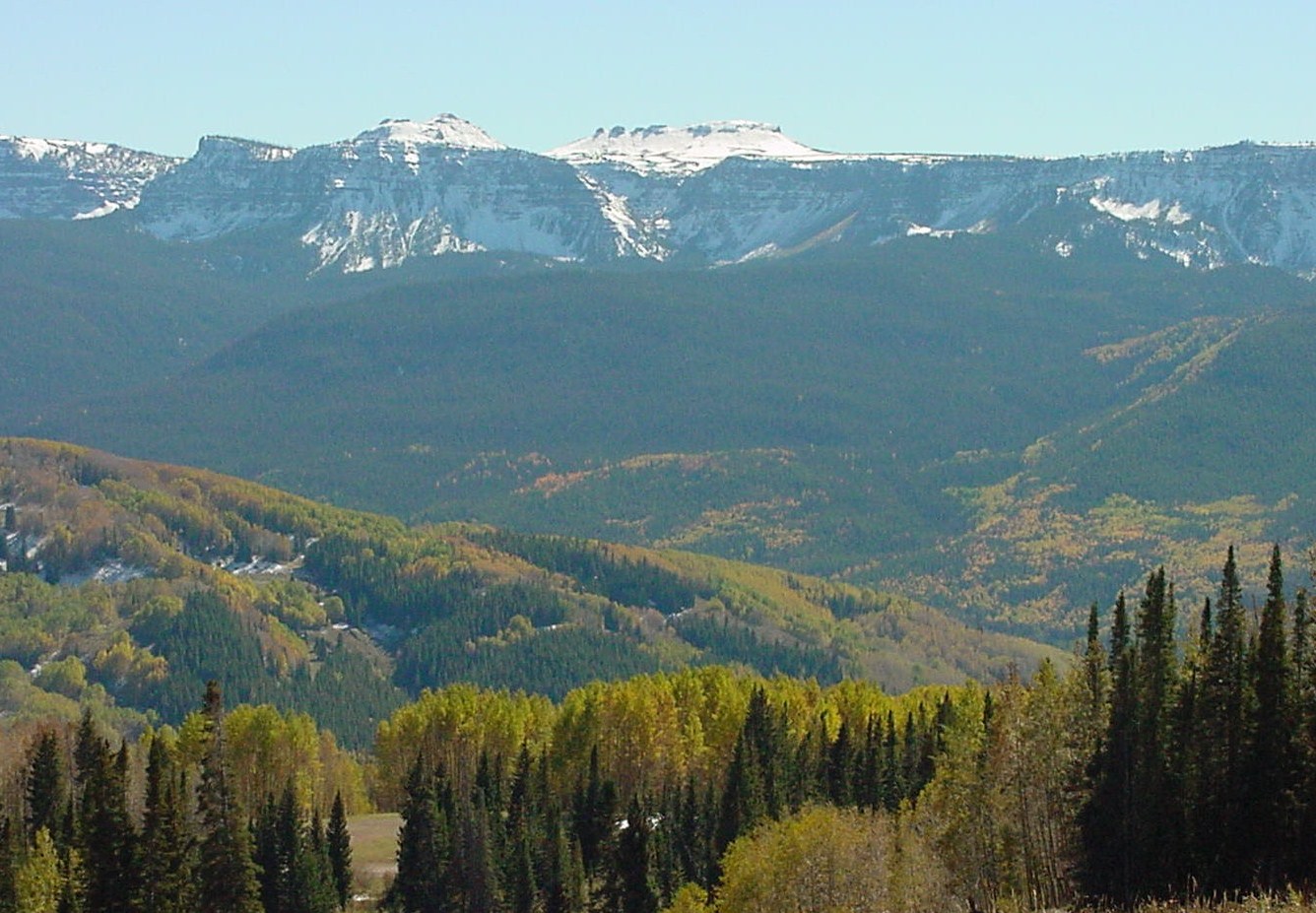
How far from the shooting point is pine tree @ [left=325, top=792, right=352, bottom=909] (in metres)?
146

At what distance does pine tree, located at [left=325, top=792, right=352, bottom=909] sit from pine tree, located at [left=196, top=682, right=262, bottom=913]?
26.9m

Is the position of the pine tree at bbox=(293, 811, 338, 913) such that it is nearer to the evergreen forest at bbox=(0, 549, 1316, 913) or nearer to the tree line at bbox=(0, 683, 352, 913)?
the evergreen forest at bbox=(0, 549, 1316, 913)

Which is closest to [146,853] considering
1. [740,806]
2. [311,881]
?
[311,881]

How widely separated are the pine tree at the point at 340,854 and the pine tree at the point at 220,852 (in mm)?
26884

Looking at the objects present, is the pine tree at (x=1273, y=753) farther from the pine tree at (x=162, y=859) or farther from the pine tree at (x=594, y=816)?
the pine tree at (x=594, y=816)

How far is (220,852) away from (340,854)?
3035 centimetres

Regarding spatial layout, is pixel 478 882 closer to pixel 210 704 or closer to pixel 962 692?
pixel 210 704

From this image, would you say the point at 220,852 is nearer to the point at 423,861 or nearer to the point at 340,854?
the point at 423,861

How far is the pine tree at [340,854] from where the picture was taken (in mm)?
146000

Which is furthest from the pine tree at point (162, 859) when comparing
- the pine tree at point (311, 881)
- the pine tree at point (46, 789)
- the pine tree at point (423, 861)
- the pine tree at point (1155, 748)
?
the pine tree at point (1155, 748)

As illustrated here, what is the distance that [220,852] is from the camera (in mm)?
117250

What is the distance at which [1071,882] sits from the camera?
104 m

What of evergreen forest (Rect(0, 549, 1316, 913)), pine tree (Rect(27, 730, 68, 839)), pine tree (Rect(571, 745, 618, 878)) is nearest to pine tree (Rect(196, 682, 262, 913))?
evergreen forest (Rect(0, 549, 1316, 913))

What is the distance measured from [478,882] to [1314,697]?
59.4m
